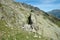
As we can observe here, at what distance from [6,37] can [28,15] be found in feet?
44.5

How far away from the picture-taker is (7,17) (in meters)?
33.2

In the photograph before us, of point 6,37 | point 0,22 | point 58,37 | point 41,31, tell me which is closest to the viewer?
point 6,37

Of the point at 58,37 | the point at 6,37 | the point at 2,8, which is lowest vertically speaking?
the point at 58,37

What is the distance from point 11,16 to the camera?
33.8 metres

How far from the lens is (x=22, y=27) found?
33031 mm

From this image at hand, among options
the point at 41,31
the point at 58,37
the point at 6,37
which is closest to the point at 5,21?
the point at 6,37

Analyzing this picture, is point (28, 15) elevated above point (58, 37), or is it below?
above

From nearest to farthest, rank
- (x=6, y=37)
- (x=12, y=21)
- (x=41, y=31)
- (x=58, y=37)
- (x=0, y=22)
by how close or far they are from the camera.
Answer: (x=6, y=37)
(x=0, y=22)
(x=12, y=21)
(x=41, y=31)
(x=58, y=37)

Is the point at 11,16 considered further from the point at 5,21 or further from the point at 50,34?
the point at 50,34

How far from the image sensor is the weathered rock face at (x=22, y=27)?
27.3m

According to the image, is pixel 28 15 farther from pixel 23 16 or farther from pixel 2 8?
pixel 2 8

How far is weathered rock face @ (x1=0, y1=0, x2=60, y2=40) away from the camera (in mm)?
27325

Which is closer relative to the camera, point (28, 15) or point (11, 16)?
point (11, 16)

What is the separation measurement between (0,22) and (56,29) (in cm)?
1500
